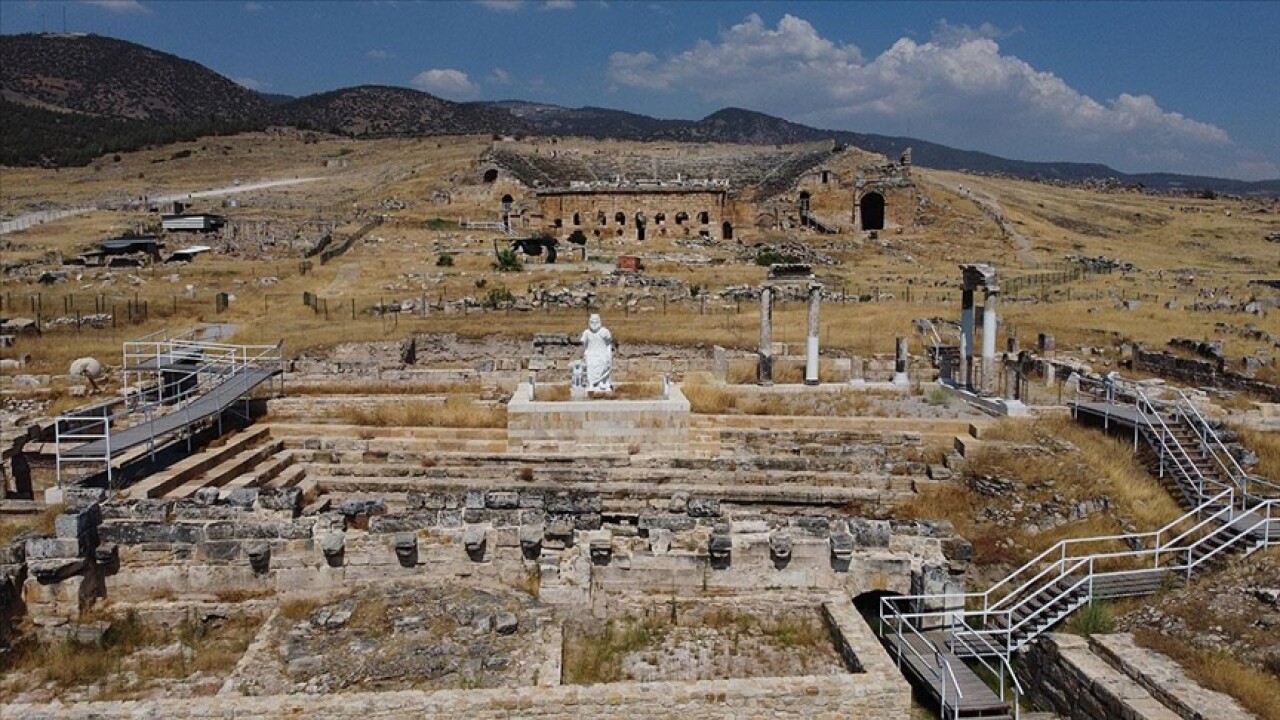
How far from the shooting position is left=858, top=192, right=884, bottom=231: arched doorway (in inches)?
2586

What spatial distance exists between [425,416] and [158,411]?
562 cm

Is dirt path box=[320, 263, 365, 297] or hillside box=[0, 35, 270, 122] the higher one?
hillside box=[0, 35, 270, 122]

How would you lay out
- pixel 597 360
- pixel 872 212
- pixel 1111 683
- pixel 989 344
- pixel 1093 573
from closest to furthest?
pixel 1111 683, pixel 1093 573, pixel 597 360, pixel 989 344, pixel 872 212

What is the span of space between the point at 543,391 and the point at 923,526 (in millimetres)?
10338

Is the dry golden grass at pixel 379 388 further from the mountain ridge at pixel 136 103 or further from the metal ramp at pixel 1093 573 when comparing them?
the mountain ridge at pixel 136 103

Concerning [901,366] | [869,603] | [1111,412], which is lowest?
[869,603]

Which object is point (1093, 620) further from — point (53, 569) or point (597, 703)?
point (53, 569)

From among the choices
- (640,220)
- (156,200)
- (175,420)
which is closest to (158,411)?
(175,420)

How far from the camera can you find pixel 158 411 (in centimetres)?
1956

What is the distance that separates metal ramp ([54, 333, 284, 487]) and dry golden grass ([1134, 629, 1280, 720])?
15292 millimetres

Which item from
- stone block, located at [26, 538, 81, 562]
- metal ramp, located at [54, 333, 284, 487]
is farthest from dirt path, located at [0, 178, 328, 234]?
stone block, located at [26, 538, 81, 562]

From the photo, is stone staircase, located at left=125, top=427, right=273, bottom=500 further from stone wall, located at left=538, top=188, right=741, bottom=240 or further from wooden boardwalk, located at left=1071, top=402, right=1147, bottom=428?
stone wall, located at left=538, top=188, right=741, bottom=240

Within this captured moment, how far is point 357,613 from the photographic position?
11258mm

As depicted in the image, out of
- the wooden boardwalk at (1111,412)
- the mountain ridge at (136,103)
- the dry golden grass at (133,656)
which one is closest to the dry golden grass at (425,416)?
the dry golden grass at (133,656)
